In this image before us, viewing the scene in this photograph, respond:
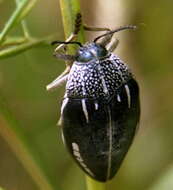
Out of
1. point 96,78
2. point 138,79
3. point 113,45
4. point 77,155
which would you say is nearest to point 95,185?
point 77,155

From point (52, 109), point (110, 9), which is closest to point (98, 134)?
point (110, 9)

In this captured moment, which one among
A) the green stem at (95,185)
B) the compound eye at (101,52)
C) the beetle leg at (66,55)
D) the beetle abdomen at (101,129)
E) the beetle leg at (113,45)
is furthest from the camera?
the beetle leg at (113,45)

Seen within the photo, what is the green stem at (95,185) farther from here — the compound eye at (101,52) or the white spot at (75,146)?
the compound eye at (101,52)

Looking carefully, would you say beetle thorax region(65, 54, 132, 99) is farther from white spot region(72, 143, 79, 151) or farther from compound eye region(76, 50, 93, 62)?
white spot region(72, 143, 79, 151)

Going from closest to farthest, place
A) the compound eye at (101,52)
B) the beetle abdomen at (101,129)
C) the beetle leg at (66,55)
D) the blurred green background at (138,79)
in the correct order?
the beetle leg at (66,55), the beetle abdomen at (101,129), the compound eye at (101,52), the blurred green background at (138,79)

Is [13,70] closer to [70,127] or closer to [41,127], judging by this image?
[41,127]

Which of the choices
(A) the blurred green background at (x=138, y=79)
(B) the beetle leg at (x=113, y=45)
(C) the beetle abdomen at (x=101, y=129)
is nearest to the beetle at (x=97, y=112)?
(C) the beetle abdomen at (x=101, y=129)

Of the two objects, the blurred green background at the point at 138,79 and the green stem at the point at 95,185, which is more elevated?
the green stem at the point at 95,185
